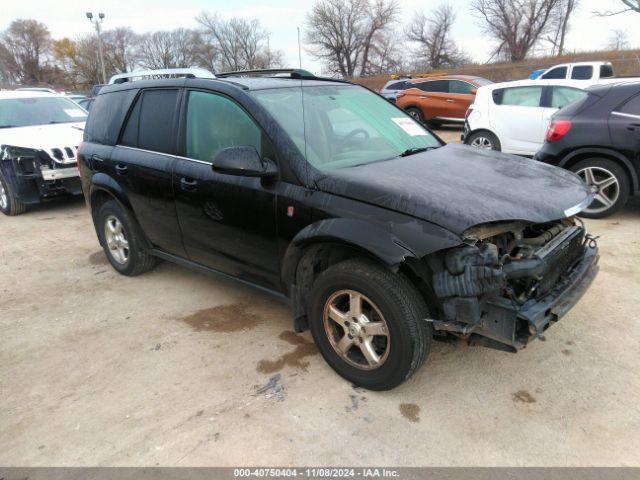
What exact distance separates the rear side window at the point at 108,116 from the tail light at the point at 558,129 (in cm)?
481

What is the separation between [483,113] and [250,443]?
26.8 feet

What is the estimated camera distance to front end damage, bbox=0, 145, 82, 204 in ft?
22.4

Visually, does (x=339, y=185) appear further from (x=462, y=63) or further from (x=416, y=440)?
(x=462, y=63)

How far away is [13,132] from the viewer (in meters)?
7.45

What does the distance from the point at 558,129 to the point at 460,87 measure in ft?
32.1

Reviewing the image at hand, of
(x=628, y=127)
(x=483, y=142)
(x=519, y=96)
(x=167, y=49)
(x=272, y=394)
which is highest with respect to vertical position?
(x=167, y=49)

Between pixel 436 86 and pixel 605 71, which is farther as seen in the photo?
pixel 605 71

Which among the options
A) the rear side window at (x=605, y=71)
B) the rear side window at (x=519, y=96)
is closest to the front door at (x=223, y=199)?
the rear side window at (x=519, y=96)

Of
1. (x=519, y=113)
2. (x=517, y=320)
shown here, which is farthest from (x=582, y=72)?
(x=517, y=320)

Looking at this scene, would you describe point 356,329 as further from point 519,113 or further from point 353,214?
point 519,113

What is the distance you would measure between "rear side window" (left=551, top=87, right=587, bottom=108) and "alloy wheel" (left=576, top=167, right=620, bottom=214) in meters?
3.47

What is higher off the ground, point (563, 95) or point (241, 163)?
point (563, 95)

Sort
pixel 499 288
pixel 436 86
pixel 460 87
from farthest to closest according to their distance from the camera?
pixel 436 86
pixel 460 87
pixel 499 288

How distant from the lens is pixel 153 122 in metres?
3.96
